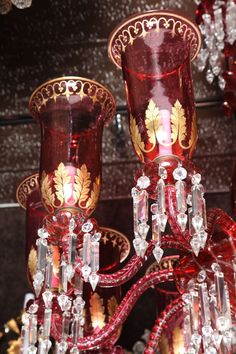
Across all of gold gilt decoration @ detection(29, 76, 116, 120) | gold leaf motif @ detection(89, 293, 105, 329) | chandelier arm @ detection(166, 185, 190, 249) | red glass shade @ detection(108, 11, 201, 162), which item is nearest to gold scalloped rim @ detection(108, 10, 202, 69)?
red glass shade @ detection(108, 11, 201, 162)

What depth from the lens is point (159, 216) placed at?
4.32 feet

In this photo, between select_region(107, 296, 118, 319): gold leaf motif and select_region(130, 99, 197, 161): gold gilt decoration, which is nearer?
select_region(130, 99, 197, 161): gold gilt decoration

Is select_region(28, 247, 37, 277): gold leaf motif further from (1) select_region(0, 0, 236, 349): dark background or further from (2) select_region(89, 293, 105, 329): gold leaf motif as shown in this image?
(1) select_region(0, 0, 236, 349): dark background

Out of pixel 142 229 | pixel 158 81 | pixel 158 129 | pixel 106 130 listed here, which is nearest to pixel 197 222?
pixel 142 229

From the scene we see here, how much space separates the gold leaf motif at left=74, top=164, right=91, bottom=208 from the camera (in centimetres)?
155

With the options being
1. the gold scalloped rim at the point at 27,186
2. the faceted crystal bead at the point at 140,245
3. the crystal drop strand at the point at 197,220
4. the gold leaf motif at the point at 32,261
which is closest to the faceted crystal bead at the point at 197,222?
the crystal drop strand at the point at 197,220

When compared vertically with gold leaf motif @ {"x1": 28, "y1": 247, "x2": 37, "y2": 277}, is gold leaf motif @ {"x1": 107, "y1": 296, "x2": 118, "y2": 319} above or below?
below

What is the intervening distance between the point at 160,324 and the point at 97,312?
321mm

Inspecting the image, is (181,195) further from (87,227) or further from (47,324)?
(47,324)

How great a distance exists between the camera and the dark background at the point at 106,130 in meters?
2.24

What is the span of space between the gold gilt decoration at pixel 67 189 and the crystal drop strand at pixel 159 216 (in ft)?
0.82

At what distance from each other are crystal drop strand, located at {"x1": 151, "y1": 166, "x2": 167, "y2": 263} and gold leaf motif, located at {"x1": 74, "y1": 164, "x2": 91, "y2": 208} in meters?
0.25

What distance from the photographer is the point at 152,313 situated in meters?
2.42

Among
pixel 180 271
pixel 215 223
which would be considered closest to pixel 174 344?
pixel 180 271
